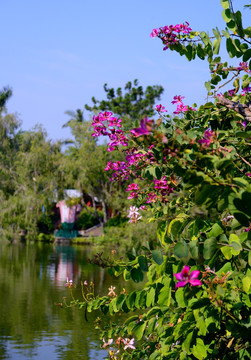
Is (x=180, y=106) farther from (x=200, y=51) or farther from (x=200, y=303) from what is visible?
(x=200, y=303)

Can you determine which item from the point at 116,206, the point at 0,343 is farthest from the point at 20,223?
the point at 0,343

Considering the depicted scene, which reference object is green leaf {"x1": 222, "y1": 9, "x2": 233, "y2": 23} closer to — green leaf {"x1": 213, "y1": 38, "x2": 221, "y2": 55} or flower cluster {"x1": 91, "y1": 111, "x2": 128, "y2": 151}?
green leaf {"x1": 213, "y1": 38, "x2": 221, "y2": 55}

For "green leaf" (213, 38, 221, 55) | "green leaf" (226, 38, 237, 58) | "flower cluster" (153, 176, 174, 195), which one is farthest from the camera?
"flower cluster" (153, 176, 174, 195)

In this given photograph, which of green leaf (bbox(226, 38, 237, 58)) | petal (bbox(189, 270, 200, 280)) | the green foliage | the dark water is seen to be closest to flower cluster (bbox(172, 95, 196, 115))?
green leaf (bbox(226, 38, 237, 58))

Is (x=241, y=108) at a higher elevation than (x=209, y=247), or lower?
higher

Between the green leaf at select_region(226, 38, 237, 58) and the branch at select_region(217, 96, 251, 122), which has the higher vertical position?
the green leaf at select_region(226, 38, 237, 58)

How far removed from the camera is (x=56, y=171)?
36.5m

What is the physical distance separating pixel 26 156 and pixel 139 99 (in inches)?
838

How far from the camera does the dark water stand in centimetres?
1101

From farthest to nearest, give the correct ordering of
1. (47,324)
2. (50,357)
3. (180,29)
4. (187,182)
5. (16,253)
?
(16,253) → (47,324) → (50,357) → (180,29) → (187,182)

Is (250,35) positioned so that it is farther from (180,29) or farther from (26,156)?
(26,156)

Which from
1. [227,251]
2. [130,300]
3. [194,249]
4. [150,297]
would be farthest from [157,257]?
[130,300]

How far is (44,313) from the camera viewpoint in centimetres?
1465

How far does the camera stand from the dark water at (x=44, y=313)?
1101cm
